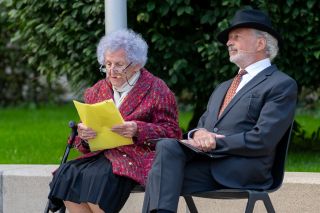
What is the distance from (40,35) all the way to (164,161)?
3.57 meters

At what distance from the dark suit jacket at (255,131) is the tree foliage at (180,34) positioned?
2.16 m

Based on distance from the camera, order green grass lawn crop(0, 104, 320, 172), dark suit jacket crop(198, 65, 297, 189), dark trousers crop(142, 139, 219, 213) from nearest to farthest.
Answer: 1. dark trousers crop(142, 139, 219, 213)
2. dark suit jacket crop(198, 65, 297, 189)
3. green grass lawn crop(0, 104, 320, 172)

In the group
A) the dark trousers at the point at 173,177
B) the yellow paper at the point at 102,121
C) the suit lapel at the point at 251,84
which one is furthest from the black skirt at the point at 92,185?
the suit lapel at the point at 251,84

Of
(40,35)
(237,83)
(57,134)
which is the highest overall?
(237,83)

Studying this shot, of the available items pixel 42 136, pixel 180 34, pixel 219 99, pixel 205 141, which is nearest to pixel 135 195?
pixel 219 99

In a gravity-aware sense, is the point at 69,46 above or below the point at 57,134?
above

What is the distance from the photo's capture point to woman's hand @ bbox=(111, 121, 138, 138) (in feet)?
18.2

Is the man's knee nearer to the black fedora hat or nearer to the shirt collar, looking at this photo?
the shirt collar

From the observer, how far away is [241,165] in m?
5.24

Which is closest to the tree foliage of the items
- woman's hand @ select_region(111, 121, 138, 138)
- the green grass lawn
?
the green grass lawn

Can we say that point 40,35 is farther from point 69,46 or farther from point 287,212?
point 287,212

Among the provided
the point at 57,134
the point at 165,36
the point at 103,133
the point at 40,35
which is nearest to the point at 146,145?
the point at 103,133

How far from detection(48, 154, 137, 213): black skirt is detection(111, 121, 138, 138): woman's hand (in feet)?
0.69

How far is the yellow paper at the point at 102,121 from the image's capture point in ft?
17.8
